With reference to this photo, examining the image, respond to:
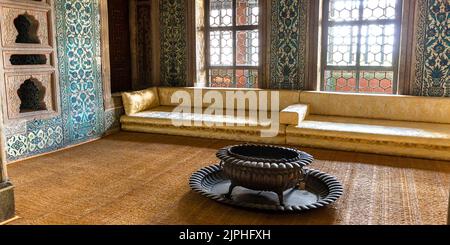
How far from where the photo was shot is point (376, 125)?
223 inches

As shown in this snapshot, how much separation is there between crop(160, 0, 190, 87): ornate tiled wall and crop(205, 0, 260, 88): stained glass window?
1.64 ft

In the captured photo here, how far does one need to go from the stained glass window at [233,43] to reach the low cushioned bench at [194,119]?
0.61 meters

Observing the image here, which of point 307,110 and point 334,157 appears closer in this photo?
point 334,157

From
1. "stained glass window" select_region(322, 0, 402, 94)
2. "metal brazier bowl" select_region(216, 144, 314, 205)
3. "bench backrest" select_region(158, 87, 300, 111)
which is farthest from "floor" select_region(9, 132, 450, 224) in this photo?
"stained glass window" select_region(322, 0, 402, 94)

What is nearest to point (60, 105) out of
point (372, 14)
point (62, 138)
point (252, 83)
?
point (62, 138)

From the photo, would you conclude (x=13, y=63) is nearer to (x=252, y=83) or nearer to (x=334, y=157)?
(x=252, y=83)

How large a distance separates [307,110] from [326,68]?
1006 mm

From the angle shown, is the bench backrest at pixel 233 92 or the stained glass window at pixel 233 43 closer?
the bench backrest at pixel 233 92

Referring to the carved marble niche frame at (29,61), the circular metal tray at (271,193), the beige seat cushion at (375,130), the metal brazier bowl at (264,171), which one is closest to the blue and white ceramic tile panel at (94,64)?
the carved marble niche frame at (29,61)

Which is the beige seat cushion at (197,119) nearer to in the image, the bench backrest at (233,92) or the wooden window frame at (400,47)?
the bench backrest at (233,92)

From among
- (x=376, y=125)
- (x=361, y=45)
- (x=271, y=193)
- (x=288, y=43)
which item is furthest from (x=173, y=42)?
(x=271, y=193)

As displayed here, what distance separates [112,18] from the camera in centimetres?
767

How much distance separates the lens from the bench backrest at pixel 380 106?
5742 mm

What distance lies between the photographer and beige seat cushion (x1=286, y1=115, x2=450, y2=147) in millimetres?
5062
